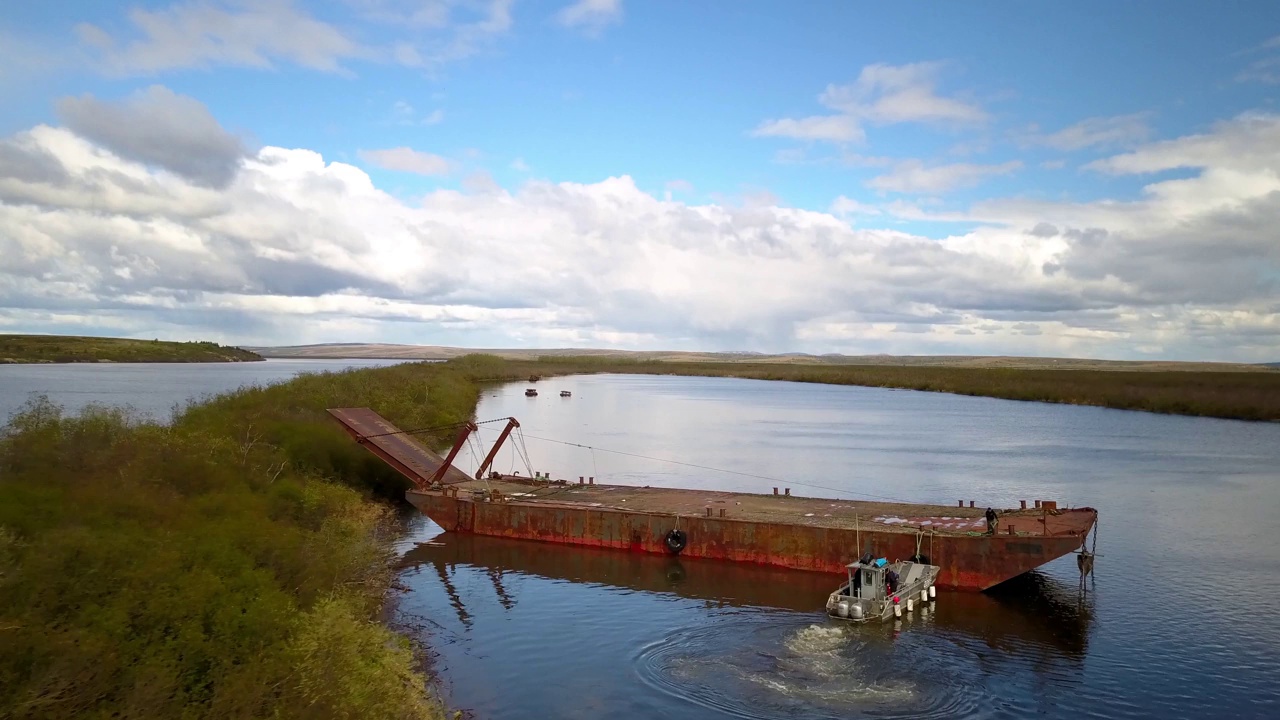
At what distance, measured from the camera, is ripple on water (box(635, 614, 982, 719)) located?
1681cm

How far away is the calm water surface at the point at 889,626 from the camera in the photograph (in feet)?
57.3

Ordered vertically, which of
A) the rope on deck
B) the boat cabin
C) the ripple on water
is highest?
the boat cabin

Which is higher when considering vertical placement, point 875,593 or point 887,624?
point 875,593

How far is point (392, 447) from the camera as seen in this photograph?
3534 centimetres

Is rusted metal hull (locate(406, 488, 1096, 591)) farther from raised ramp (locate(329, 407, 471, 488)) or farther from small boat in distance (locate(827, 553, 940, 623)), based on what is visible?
raised ramp (locate(329, 407, 471, 488))

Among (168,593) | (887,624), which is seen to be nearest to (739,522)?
(887,624)

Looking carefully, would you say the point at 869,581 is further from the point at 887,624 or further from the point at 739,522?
the point at 739,522

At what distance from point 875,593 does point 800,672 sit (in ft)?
14.6

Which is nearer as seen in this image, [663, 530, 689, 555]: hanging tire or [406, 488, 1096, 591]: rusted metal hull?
[406, 488, 1096, 591]: rusted metal hull

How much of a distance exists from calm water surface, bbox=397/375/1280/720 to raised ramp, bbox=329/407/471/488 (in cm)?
245

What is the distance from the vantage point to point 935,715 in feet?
54.0

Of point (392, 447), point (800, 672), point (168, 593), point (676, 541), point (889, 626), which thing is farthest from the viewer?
point (392, 447)

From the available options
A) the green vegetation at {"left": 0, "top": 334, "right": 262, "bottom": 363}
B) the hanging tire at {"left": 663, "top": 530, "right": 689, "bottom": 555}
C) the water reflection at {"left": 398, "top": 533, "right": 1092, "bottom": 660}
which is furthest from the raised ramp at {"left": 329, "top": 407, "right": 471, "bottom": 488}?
the green vegetation at {"left": 0, "top": 334, "right": 262, "bottom": 363}

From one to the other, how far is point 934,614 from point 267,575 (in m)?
17.4
